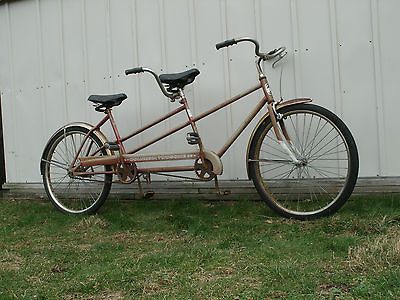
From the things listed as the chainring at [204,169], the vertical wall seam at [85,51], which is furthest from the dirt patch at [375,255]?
the vertical wall seam at [85,51]

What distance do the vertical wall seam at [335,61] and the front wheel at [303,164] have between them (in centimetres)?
20

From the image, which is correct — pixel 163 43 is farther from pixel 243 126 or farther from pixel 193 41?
pixel 243 126

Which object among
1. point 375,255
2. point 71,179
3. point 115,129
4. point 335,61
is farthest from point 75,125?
point 375,255

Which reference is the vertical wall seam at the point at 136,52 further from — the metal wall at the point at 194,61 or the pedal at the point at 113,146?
the pedal at the point at 113,146

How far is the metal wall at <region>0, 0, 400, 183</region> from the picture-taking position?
12.1 feet

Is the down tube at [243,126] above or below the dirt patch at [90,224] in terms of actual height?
above

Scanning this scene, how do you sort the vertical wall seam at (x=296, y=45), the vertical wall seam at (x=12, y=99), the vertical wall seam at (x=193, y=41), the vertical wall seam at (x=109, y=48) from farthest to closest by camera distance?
the vertical wall seam at (x=12, y=99), the vertical wall seam at (x=109, y=48), the vertical wall seam at (x=193, y=41), the vertical wall seam at (x=296, y=45)

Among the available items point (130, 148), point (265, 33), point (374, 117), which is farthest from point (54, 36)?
point (374, 117)

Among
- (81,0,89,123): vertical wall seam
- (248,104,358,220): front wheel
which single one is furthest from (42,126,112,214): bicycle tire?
(248,104,358,220): front wheel

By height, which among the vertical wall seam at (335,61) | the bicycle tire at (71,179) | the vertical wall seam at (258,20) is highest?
the vertical wall seam at (258,20)

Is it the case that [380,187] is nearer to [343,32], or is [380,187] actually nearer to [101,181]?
[343,32]

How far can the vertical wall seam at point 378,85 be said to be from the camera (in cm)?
365

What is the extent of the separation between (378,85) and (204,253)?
169 centimetres

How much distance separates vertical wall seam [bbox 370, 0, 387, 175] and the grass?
30 cm
